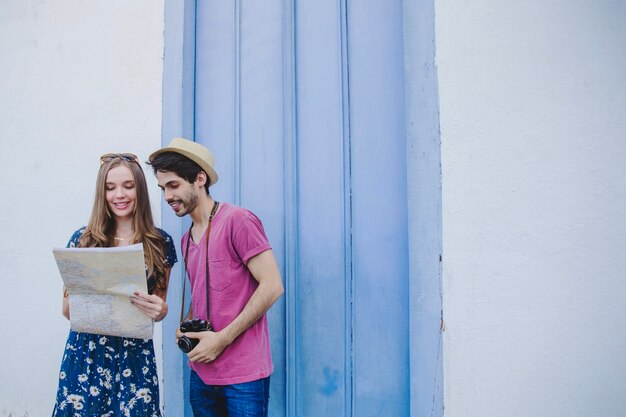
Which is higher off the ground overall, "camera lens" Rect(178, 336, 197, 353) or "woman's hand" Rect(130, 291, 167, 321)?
"woman's hand" Rect(130, 291, 167, 321)

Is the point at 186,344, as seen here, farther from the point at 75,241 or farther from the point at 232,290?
the point at 75,241

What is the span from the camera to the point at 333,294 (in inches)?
84.0

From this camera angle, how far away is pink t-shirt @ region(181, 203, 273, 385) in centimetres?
165

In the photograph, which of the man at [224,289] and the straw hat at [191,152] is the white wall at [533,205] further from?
the straw hat at [191,152]

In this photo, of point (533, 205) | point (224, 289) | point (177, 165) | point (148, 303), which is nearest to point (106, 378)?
point (148, 303)

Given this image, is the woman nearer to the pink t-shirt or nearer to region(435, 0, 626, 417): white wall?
the pink t-shirt

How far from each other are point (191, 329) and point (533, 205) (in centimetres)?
142

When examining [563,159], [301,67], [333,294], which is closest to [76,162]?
[301,67]

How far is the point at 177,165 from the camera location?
1.76 metres

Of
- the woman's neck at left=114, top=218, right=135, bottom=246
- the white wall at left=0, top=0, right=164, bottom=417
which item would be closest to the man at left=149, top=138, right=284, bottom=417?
the woman's neck at left=114, top=218, right=135, bottom=246

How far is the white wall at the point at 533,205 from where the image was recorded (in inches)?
64.5

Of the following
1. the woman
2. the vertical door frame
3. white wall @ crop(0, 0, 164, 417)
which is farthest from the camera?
white wall @ crop(0, 0, 164, 417)

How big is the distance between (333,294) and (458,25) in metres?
1.34

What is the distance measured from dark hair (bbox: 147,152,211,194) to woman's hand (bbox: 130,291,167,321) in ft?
1.57
